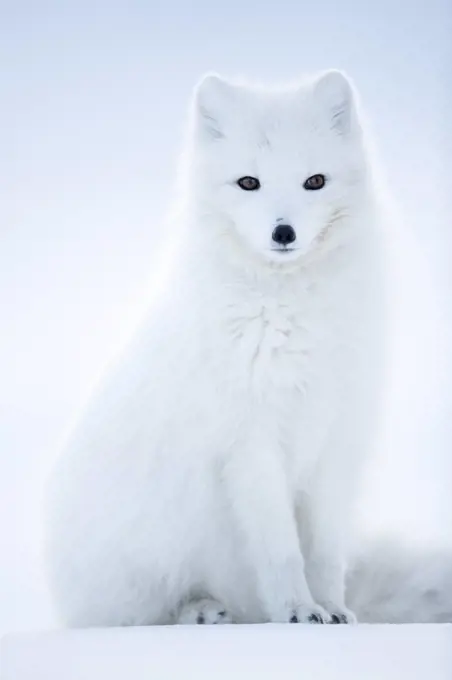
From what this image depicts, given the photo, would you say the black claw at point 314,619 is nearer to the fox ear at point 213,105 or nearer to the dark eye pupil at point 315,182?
the dark eye pupil at point 315,182

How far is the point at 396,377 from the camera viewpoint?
218 cm

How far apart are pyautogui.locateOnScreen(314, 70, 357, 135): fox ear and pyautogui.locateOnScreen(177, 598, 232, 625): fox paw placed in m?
0.97

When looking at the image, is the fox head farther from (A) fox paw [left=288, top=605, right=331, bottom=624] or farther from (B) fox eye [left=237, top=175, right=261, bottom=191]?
(A) fox paw [left=288, top=605, right=331, bottom=624]

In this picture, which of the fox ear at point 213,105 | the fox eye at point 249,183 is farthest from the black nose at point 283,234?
A: the fox ear at point 213,105

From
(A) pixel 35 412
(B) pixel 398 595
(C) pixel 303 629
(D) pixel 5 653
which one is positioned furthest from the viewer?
(A) pixel 35 412

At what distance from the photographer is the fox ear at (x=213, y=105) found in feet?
6.61

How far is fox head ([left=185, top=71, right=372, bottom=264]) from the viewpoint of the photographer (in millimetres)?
1910

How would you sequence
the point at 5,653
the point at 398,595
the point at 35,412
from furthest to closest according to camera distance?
1. the point at 35,412
2. the point at 398,595
3. the point at 5,653

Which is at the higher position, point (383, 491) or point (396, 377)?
point (396, 377)

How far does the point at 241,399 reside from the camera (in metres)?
1.93

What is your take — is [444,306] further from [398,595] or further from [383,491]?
[398,595]

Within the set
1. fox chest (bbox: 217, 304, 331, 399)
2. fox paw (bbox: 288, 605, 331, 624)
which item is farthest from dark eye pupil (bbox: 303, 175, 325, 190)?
fox paw (bbox: 288, 605, 331, 624)

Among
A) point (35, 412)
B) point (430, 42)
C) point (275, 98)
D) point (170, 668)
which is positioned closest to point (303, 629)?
point (170, 668)

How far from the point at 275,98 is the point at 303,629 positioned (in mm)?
1017
